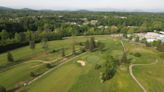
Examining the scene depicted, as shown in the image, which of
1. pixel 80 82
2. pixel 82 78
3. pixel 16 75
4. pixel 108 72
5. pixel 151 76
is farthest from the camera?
pixel 16 75

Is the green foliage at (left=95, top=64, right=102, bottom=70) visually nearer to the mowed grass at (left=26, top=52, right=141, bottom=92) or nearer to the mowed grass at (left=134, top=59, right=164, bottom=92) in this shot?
the mowed grass at (left=26, top=52, right=141, bottom=92)

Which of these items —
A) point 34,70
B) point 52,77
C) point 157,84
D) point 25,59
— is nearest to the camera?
point 157,84

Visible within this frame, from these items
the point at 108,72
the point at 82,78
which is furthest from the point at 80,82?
the point at 108,72

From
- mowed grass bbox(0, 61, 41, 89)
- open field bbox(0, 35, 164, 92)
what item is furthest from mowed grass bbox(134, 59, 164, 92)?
mowed grass bbox(0, 61, 41, 89)

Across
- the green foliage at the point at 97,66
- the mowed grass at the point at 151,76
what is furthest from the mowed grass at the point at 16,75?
the mowed grass at the point at 151,76

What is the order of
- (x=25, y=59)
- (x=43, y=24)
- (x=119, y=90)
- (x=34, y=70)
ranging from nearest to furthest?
1. (x=119, y=90)
2. (x=34, y=70)
3. (x=25, y=59)
4. (x=43, y=24)

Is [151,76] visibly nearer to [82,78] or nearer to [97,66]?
[97,66]

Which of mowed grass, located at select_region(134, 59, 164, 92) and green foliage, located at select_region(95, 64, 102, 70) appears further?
green foliage, located at select_region(95, 64, 102, 70)

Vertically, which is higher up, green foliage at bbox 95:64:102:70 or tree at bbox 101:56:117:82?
Answer: tree at bbox 101:56:117:82

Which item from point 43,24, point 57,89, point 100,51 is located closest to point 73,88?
point 57,89

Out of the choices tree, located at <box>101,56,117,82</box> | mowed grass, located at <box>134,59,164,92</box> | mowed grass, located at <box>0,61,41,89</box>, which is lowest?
mowed grass, located at <box>0,61,41,89</box>

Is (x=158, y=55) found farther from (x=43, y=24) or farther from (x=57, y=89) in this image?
(x=43, y=24)
